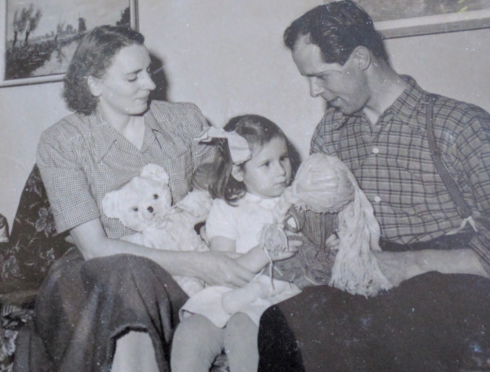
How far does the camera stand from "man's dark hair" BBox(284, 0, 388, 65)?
1.00 meters

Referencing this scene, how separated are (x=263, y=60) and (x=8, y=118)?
0.87m

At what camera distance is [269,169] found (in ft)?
3.31

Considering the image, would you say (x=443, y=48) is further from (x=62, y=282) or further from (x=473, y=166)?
(x=62, y=282)

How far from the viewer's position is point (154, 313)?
0.90 metres

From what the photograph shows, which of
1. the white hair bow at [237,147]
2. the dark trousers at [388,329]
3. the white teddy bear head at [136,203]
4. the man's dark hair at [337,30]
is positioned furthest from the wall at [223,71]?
the dark trousers at [388,329]

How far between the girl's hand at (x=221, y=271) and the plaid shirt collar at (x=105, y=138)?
0.35 meters

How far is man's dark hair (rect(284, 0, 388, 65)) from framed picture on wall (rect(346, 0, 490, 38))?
0.30 ft

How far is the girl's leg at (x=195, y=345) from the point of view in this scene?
90 cm

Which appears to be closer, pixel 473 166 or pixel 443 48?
pixel 473 166

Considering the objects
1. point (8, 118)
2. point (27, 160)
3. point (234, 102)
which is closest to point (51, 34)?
point (8, 118)

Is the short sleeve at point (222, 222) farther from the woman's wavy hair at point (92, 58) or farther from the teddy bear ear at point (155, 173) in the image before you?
the woman's wavy hair at point (92, 58)

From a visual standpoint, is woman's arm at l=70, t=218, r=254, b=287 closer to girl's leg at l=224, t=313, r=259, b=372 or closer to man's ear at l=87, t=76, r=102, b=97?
girl's leg at l=224, t=313, r=259, b=372

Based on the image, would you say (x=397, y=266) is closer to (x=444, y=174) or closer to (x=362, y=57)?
(x=444, y=174)

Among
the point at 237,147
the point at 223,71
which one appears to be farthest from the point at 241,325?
the point at 223,71
